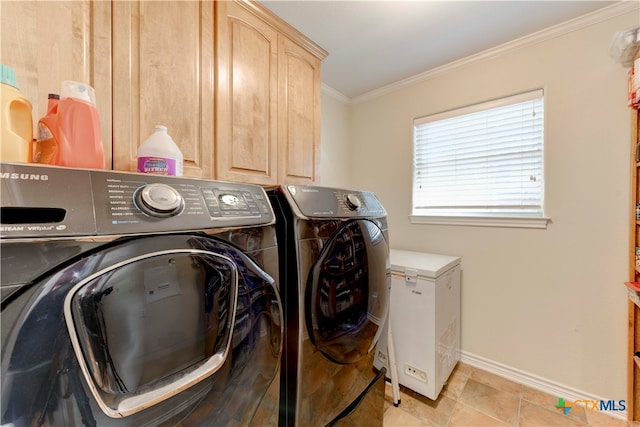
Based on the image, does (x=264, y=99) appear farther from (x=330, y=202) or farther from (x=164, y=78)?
(x=330, y=202)

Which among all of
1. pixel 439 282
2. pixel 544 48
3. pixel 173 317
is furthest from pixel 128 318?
pixel 544 48

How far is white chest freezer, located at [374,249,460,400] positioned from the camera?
1543 millimetres

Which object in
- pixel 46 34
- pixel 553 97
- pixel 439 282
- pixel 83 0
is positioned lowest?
pixel 439 282

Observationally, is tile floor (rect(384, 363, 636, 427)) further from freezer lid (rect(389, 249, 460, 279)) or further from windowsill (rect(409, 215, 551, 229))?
windowsill (rect(409, 215, 551, 229))

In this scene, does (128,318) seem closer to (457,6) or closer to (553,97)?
(457,6)

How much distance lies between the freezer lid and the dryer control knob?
4.73ft

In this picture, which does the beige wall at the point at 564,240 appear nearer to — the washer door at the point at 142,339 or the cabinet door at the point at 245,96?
the cabinet door at the point at 245,96

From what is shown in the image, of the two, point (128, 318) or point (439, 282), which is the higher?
point (128, 318)

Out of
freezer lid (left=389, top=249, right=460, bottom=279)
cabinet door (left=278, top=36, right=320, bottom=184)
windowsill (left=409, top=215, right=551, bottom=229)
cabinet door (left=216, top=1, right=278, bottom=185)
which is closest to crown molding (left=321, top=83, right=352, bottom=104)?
cabinet door (left=278, top=36, right=320, bottom=184)

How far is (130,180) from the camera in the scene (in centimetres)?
49

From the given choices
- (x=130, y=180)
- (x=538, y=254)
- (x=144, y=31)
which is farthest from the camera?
(x=538, y=254)

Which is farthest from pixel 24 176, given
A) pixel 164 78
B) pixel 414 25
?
pixel 414 25

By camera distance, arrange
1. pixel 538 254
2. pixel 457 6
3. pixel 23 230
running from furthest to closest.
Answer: pixel 538 254 → pixel 457 6 → pixel 23 230

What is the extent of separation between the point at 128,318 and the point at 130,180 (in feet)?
0.83
